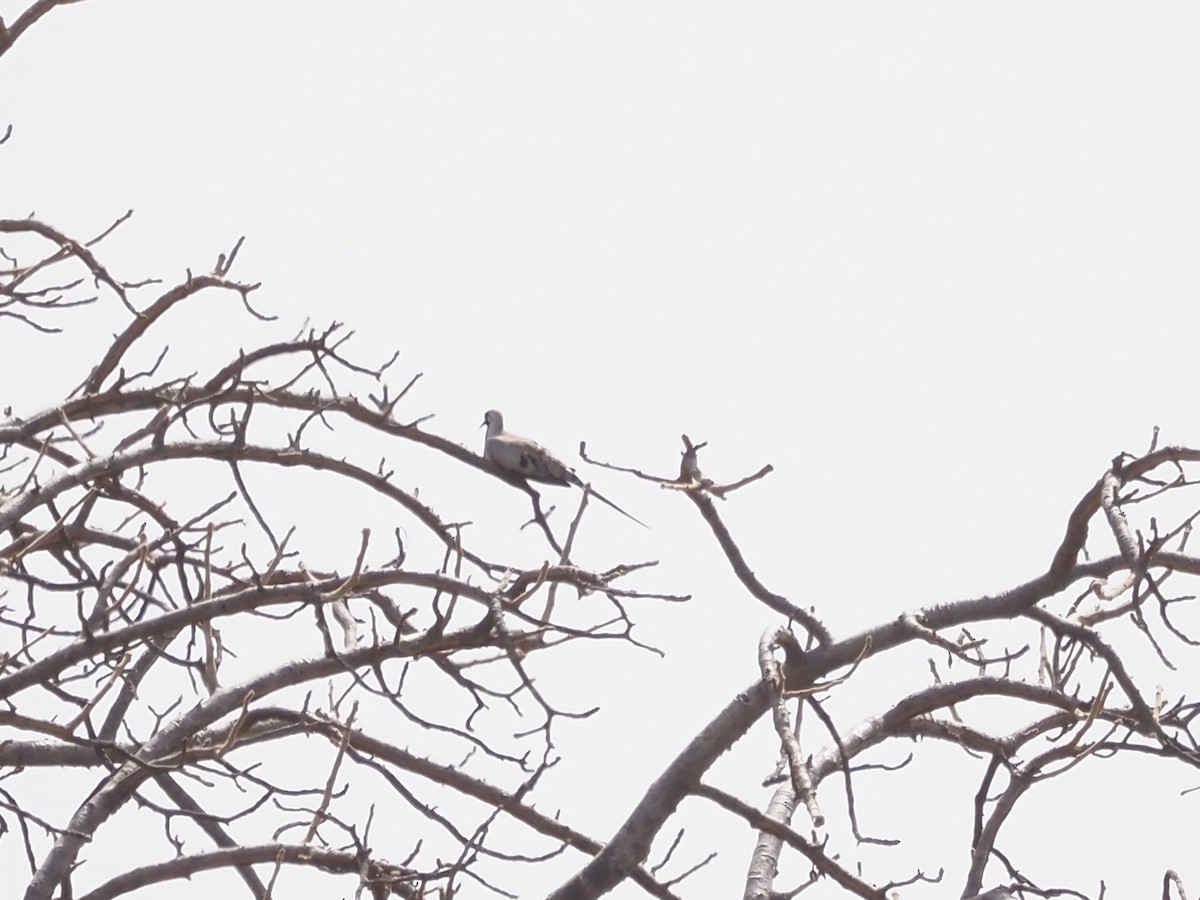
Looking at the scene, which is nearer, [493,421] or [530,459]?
[530,459]

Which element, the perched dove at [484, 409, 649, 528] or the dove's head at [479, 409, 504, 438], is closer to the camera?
the perched dove at [484, 409, 649, 528]

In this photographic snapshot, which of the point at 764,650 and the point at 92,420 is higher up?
the point at 92,420

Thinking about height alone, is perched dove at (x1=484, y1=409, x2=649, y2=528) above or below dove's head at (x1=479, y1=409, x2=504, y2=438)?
below

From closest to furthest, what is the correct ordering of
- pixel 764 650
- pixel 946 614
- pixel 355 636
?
pixel 764 650 → pixel 946 614 → pixel 355 636

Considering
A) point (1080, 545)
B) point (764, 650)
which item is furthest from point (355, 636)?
point (1080, 545)

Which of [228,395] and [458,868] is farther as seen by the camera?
[228,395]

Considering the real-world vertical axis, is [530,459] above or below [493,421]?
below

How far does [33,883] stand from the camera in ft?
13.4

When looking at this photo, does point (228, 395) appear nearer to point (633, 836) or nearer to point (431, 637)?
point (431, 637)

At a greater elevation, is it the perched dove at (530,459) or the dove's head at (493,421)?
the dove's head at (493,421)

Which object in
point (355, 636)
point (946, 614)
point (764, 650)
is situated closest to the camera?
point (764, 650)

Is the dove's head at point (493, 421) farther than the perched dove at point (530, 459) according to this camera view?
Yes

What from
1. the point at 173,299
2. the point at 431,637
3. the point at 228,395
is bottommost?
the point at 431,637

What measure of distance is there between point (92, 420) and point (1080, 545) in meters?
3.79
